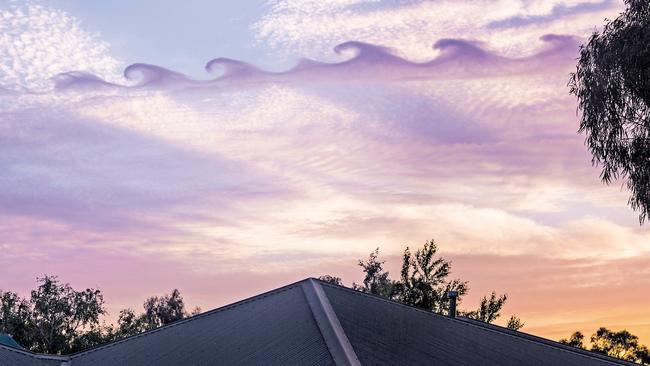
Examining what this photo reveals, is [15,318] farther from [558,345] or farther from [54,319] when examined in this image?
[558,345]

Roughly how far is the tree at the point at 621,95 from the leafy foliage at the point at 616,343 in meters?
30.3

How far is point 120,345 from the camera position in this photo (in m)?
22.2

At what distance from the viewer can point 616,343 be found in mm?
53375

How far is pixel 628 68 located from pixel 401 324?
11.7 m

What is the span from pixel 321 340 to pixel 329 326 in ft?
3.01

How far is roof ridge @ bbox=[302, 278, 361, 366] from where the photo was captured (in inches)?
561

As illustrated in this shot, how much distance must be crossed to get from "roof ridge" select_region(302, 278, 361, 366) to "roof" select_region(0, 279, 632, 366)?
2 centimetres

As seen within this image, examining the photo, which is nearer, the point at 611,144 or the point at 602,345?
the point at 611,144

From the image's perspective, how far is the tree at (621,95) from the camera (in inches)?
933

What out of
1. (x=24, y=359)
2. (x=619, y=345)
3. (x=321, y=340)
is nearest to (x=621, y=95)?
(x=321, y=340)

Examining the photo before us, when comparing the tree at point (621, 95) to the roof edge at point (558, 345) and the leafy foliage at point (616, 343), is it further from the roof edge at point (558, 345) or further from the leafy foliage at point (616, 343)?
the leafy foliage at point (616, 343)

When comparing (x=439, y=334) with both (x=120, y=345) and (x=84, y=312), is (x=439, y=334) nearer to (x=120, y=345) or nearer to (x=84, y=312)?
(x=120, y=345)

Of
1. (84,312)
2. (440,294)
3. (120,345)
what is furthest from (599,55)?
(84,312)

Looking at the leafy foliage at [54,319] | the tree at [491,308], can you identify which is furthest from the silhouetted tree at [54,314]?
the tree at [491,308]
